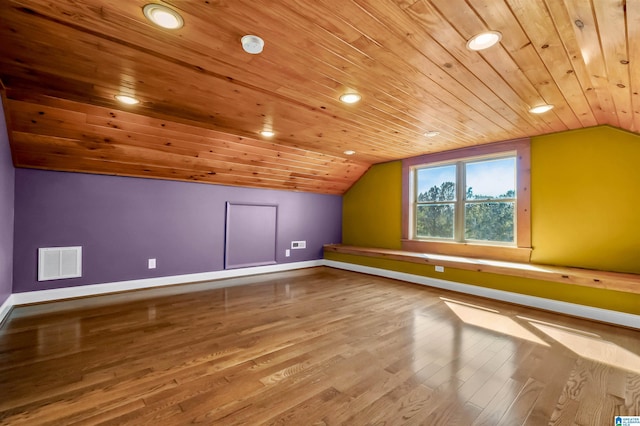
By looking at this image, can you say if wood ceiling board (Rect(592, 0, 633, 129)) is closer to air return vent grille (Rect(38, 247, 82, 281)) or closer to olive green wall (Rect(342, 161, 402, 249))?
olive green wall (Rect(342, 161, 402, 249))

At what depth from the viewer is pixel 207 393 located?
1.63 m

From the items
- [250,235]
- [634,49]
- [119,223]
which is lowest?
[250,235]

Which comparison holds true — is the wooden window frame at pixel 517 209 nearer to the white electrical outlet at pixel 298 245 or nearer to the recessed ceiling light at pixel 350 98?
the white electrical outlet at pixel 298 245

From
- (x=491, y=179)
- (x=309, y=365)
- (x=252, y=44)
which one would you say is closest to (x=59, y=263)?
(x=309, y=365)

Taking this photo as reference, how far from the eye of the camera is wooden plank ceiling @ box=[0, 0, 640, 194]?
4.74ft

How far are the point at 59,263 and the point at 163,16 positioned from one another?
3.28 metres

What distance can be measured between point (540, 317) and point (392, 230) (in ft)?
8.45

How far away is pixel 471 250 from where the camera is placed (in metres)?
4.19

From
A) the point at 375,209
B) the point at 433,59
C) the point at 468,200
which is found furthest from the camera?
the point at 375,209

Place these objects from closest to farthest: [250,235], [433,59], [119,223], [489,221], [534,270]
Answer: [433,59] < [534,270] < [119,223] < [489,221] < [250,235]

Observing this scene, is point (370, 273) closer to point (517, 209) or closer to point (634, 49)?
point (517, 209)

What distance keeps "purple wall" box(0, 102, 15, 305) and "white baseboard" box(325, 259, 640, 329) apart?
4.64 m

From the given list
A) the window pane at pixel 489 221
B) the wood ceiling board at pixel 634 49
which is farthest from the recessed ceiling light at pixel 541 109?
the window pane at pixel 489 221

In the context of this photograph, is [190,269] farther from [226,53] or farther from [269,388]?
[226,53]
